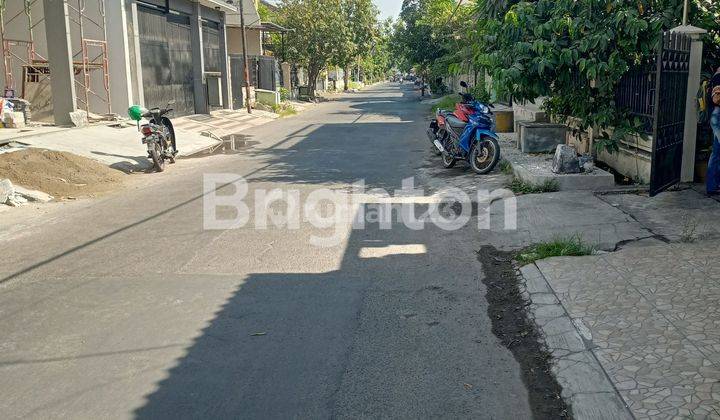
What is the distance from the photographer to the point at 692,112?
8719 mm

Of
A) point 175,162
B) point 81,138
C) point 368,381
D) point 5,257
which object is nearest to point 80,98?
point 81,138

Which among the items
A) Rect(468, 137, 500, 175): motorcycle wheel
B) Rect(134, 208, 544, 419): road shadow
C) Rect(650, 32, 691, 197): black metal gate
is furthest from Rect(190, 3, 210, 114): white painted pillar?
Rect(134, 208, 544, 419): road shadow

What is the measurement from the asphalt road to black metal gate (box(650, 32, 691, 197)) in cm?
242

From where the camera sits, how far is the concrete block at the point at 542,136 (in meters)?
12.3

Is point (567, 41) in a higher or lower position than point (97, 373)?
higher

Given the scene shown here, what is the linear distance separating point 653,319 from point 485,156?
6724 mm

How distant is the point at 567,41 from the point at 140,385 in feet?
27.2

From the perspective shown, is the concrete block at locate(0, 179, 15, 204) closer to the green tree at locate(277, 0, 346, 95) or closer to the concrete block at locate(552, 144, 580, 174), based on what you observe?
the concrete block at locate(552, 144, 580, 174)

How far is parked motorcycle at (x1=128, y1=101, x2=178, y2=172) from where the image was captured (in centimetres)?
1239

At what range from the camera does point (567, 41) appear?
31.8ft

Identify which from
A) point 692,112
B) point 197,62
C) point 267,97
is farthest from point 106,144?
point 267,97

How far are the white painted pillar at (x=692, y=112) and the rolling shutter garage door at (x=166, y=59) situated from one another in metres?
17.3

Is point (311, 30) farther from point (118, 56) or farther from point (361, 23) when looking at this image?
point (118, 56)

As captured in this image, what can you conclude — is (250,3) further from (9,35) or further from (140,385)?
(140,385)
